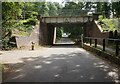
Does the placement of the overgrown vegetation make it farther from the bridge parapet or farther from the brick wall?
the brick wall

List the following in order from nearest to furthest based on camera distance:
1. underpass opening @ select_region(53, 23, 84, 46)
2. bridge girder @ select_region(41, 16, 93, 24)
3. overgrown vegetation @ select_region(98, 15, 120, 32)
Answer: overgrown vegetation @ select_region(98, 15, 120, 32)
bridge girder @ select_region(41, 16, 93, 24)
underpass opening @ select_region(53, 23, 84, 46)

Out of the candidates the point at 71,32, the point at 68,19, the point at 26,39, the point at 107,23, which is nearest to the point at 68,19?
the point at 68,19

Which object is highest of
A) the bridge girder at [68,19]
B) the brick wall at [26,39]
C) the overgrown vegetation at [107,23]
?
the bridge girder at [68,19]

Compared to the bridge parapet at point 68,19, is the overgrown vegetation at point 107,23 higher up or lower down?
lower down

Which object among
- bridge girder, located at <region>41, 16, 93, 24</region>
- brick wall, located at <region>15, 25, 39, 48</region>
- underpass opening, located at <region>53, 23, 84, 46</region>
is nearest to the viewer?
brick wall, located at <region>15, 25, 39, 48</region>

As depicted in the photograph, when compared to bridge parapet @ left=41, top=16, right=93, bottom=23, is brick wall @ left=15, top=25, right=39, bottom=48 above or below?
below

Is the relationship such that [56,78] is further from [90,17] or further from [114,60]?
[90,17]

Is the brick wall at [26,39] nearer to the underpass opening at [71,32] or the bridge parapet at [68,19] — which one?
the bridge parapet at [68,19]

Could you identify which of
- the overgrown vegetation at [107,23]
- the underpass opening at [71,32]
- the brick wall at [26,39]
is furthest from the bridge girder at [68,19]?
the brick wall at [26,39]

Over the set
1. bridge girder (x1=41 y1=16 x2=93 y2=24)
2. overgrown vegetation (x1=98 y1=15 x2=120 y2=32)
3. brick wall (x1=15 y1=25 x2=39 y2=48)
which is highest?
bridge girder (x1=41 y1=16 x2=93 y2=24)

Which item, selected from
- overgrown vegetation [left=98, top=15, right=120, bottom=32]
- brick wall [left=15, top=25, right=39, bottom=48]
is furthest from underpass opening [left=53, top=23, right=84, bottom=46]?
brick wall [left=15, top=25, right=39, bottom=48]

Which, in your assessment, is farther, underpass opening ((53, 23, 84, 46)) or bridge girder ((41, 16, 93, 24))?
underpass opening ((53, 23, 84, 46))

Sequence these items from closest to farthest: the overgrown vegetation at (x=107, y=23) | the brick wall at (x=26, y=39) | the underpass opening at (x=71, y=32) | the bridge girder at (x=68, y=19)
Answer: the brick wall at (x=26, y=39) → the overgrown vegetation at (x=107, y=23) → the bridge girder at (x=68, y=19) → the underpass opening at (x=71, y=32)

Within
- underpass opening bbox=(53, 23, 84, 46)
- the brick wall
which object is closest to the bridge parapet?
underpass opening bbox=(53, 23, 84, 46)
